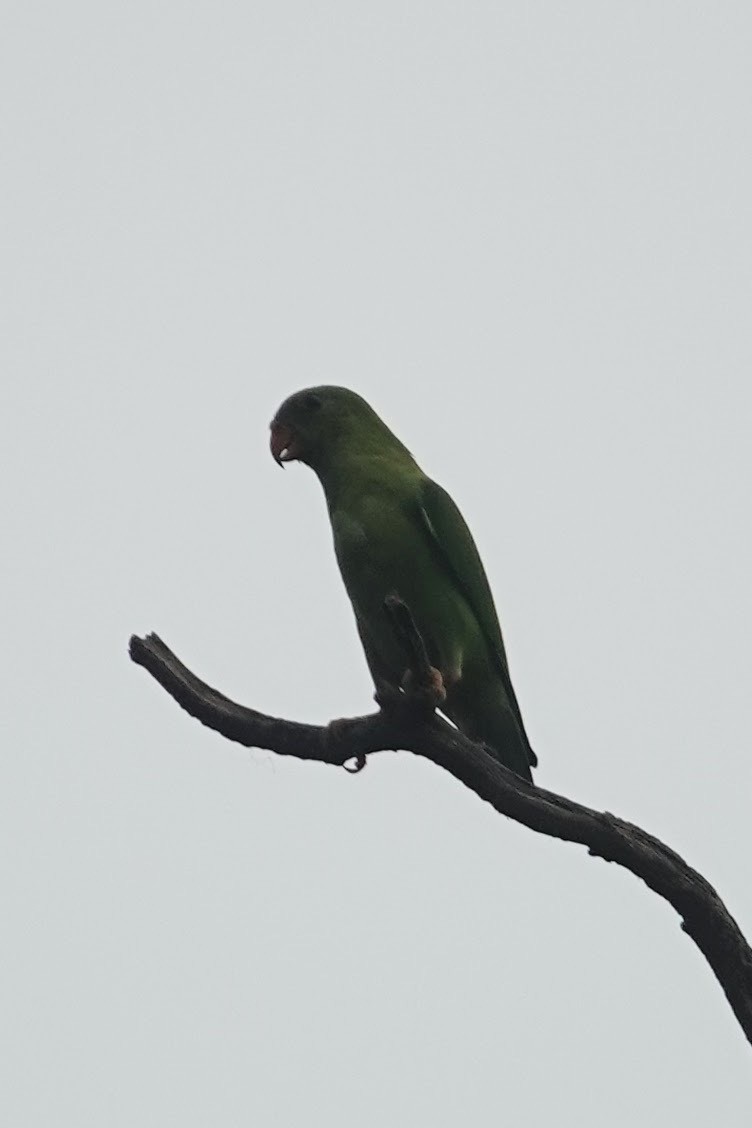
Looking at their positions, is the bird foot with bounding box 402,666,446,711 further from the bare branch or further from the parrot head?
the parrot head

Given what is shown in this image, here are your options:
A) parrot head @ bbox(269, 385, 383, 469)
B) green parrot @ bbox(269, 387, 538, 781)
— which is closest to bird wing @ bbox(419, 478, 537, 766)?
green parrot @ bbox(269, 387, 538, 781)

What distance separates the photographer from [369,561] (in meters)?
5.43

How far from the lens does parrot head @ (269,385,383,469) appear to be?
5.98 meters

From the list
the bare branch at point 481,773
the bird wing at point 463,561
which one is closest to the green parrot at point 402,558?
the bird wing at point 463,561

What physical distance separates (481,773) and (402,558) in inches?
50.2

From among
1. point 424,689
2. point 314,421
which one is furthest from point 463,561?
point 424,689

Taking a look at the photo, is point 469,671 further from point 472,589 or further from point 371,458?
point 371,458

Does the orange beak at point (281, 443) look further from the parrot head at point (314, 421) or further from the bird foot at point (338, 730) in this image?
the bird foot at point (338, 730)

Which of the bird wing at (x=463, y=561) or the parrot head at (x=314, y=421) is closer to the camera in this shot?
the bird wing at (x=463, y=561)

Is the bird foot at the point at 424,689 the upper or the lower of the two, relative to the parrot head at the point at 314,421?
lower

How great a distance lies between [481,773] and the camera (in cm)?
447

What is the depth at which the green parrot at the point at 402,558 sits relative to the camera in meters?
5.45

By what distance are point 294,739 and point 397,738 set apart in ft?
1.27

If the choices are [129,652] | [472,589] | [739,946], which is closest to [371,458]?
[472,589]
